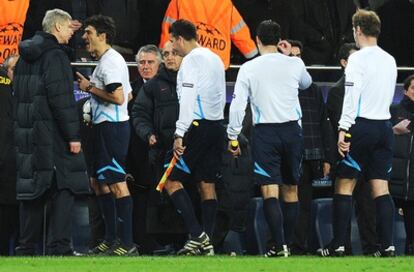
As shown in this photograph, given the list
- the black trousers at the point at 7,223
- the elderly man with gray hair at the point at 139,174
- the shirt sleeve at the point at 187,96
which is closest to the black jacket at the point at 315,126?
the elderly man with gray hair at the point at 139,174

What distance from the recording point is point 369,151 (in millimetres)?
14781

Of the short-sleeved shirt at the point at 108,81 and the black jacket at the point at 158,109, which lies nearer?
the short-sleeved shirt at the point at 108,81

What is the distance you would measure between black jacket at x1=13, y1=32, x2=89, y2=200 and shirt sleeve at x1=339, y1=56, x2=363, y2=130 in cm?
222

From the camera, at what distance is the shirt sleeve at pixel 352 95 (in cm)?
1456

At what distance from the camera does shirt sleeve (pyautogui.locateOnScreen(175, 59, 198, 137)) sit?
1511cm

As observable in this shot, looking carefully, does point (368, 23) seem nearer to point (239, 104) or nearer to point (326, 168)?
point (239, 104)

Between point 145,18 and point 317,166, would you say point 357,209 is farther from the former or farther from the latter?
point 145,18

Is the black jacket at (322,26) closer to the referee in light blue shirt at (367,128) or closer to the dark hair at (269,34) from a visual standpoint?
the dark hair at (269,34)

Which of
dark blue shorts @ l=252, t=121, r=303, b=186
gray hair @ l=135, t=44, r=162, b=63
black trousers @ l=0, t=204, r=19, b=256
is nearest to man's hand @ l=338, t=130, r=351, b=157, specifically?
dark blue shorts @ l=252, t=121, r=303, b=186

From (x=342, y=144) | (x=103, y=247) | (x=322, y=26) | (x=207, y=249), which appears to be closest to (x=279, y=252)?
(x=207, y=249)

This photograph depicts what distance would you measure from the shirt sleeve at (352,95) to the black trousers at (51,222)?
7.75ft

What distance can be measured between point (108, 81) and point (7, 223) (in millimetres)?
1956
